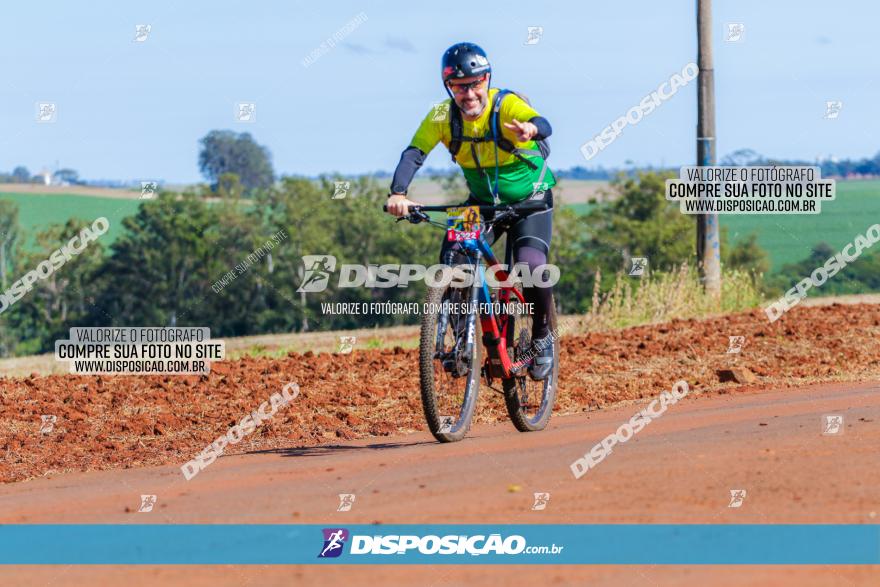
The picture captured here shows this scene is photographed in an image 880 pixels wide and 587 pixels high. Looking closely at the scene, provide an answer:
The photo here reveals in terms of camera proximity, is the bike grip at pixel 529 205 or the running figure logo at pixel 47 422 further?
the running figure logo at pixel 47 422

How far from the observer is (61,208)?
104125 millimetres

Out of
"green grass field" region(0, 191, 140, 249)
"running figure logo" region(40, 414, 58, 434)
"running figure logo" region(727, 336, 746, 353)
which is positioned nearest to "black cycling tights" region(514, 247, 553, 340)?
"running figure logo" region(40, 414, 58, 434)

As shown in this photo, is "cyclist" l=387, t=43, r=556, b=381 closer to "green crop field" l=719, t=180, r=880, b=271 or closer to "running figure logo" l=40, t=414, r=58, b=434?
"running figure logo" l=40, t=414, r=58, b=434

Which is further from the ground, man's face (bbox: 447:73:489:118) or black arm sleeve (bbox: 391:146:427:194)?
man's face (bbox: 447:73:489:118)

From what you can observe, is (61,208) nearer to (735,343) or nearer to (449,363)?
(735,343)

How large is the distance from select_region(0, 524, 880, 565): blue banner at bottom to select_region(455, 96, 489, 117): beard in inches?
136

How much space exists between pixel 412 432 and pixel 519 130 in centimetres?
330

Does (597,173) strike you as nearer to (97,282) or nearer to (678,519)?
(97,282)

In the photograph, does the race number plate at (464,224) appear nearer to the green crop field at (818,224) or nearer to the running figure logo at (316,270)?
the running figure logo at (316,270)

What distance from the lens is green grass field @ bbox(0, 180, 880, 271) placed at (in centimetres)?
9594

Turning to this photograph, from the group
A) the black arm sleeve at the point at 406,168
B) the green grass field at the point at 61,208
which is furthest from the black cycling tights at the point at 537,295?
the green grass field at the point at 61,208

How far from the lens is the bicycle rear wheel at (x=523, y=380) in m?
9.23

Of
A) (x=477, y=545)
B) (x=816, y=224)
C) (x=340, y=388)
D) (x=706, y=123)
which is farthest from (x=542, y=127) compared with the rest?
(x=816, y=224)

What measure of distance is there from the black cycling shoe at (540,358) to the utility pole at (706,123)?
456 inches
